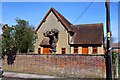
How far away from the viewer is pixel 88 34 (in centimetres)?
3406

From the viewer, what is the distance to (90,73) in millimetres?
18281

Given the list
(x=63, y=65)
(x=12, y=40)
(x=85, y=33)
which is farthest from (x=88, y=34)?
(x=63, y=65)

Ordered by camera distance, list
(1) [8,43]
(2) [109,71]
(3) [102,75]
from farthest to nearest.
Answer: (1) [8,43] → (3) [102,75] → (2) [109,71]

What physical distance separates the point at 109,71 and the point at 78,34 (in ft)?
76.0

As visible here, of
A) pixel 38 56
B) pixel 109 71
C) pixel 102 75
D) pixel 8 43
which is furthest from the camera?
pixel 8 43

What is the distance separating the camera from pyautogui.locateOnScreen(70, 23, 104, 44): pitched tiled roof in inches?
1298

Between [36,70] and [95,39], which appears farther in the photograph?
[95,39]

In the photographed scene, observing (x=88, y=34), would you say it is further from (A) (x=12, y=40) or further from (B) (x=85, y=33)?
(A) (x=12, y=40)

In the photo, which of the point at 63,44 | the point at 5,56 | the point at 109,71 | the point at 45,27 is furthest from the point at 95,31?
the point at 109,71

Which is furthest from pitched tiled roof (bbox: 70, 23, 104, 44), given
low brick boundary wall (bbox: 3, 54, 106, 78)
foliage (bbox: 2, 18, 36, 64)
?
low brick boundary wall (bbox: 3, 54, 106, 78)

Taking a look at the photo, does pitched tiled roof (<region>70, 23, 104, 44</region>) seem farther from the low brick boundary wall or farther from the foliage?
the low brick boundary wall

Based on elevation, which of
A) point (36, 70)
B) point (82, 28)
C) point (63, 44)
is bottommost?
point (36, 70)

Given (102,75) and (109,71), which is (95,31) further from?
(109,71)

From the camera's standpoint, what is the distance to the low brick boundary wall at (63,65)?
1800 centimetres
